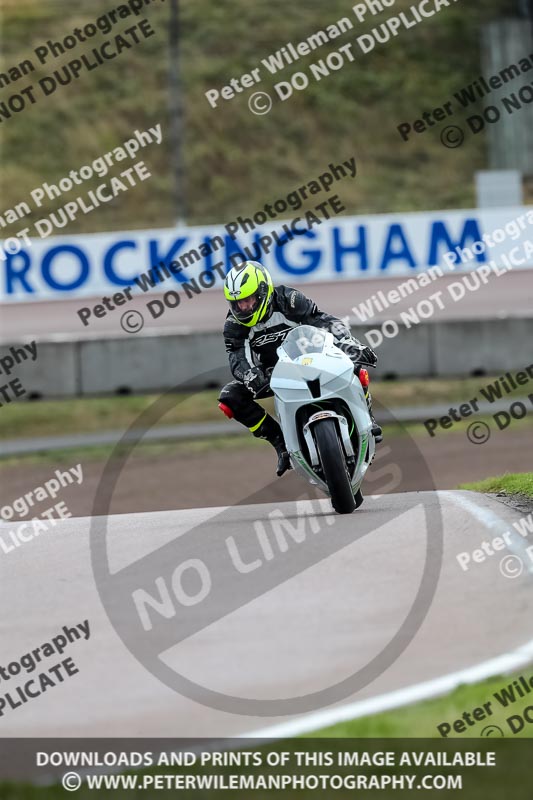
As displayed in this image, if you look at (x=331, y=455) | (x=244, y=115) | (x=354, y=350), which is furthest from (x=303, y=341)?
(x=244, y=115)

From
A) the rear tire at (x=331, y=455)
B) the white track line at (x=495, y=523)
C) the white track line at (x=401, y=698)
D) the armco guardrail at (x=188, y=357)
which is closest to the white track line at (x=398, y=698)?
A: the white track line at (x=401, y=698)

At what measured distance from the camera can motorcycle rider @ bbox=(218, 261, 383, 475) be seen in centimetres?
736

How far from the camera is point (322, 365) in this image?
7.16 meters

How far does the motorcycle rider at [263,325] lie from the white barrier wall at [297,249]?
12.1 meters

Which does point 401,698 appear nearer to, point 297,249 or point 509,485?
point 509,485

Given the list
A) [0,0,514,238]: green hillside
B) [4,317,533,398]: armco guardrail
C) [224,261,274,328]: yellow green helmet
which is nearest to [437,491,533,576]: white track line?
[224,261,274,328]: yellow green helmet

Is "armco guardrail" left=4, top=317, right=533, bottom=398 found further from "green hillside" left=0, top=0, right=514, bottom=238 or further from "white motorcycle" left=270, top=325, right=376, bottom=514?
"green hillside" left=0, top=0, right=514, bottom=238

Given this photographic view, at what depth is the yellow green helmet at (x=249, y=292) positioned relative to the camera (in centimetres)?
730

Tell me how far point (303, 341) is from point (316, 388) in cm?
35

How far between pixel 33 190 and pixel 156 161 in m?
3.68

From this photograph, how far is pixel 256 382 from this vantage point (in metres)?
7.53

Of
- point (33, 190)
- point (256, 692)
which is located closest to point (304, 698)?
point (256, 692)

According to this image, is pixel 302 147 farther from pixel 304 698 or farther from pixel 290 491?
pixel 304 698

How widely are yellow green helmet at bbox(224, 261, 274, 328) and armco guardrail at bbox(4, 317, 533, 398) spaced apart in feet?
32.3
